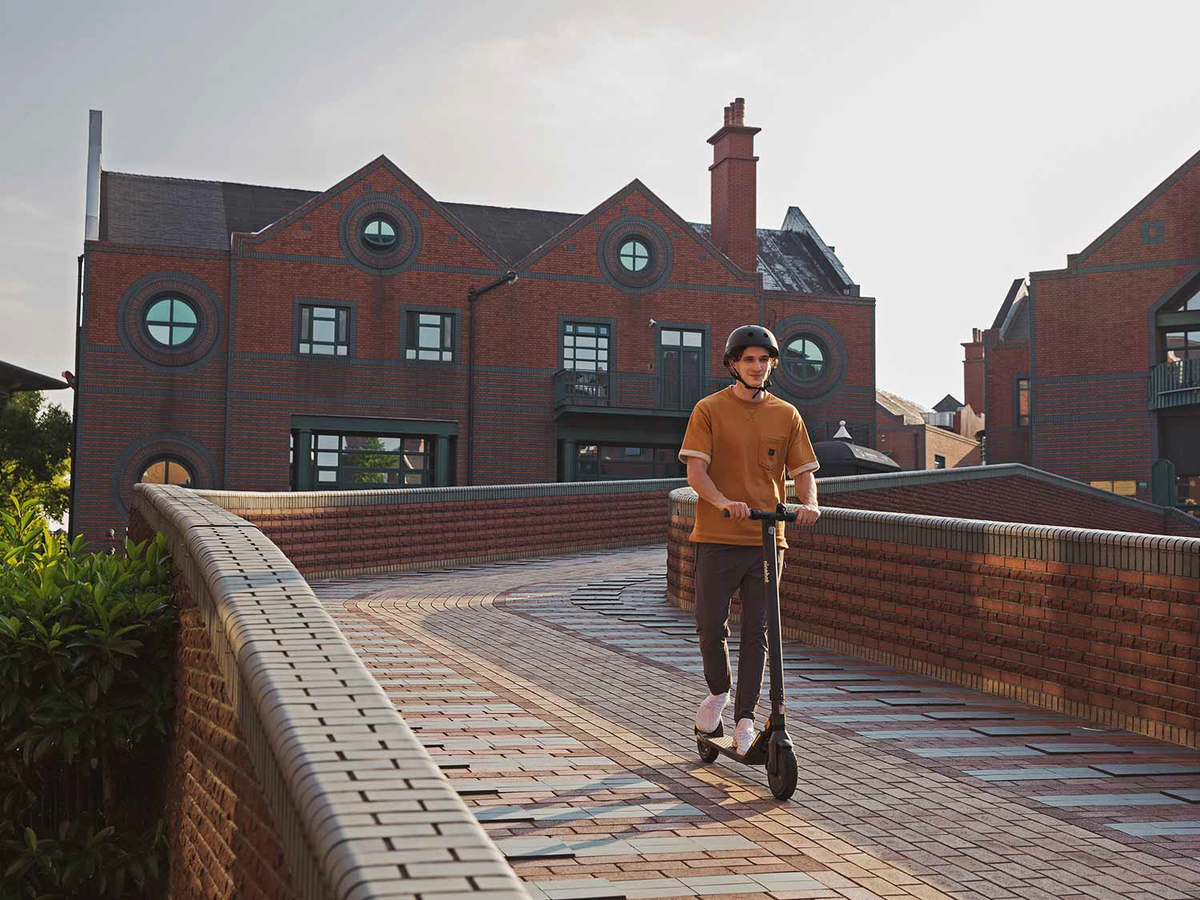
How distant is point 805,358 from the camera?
36312mm

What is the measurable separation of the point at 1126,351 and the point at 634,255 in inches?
569

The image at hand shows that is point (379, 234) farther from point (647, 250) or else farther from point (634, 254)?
point (647, 250)

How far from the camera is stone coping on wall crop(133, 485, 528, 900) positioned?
2648mm

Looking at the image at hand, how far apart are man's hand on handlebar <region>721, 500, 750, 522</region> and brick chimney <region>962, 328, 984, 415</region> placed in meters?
63.4

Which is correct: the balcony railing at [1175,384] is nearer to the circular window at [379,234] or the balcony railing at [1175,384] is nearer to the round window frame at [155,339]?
the circular window at [379,234]

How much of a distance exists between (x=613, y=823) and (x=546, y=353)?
2845 cm

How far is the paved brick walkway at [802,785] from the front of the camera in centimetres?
420

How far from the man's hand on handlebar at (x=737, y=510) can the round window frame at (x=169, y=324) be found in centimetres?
2678

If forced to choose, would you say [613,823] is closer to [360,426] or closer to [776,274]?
[360,426]

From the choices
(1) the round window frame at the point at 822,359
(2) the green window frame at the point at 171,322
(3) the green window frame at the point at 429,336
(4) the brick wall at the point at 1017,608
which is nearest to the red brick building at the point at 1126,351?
(1) the round window frame at the point at 822,359

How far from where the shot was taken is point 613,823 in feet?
15.4

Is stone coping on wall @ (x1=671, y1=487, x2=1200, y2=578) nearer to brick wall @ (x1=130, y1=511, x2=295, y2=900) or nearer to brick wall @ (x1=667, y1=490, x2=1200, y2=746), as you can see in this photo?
brick wall @ (x1=667, y1=490, x2=1200, y2=746)

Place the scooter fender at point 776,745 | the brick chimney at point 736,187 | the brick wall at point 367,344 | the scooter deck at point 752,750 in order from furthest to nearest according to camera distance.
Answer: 1. the brick chimney at point 736,187
2. the brick wall at point 367,344
3. the scooter deck at point 752,750
4. the scooter fender at point 776,745

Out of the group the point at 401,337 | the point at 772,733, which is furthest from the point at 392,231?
the point at 772,733
